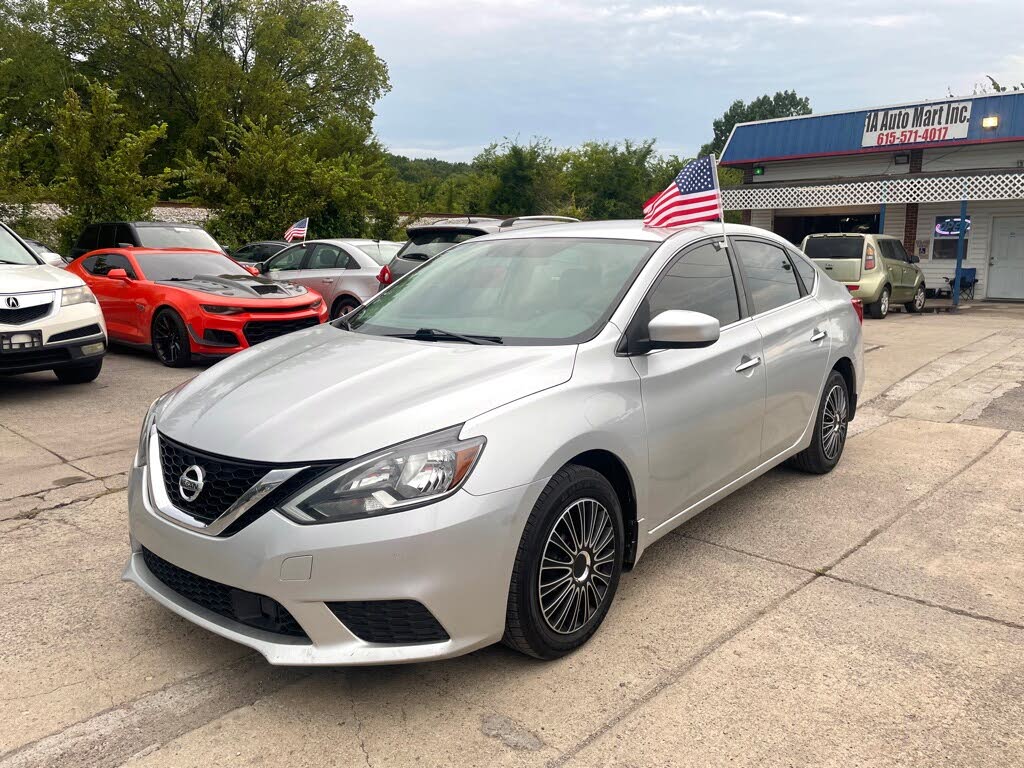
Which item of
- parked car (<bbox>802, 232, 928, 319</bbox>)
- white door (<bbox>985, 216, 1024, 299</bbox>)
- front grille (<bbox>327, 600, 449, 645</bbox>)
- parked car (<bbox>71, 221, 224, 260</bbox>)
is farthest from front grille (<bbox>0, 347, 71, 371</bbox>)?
white door (<bbox>985, 216, 1024, 299</bbox>)

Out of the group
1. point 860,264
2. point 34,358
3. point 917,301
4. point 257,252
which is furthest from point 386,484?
point 917,301

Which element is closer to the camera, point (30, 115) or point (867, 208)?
point (867, 208)

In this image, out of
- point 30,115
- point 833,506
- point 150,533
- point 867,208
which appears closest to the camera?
point 150,533

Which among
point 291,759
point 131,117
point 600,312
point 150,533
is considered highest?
point 131,117

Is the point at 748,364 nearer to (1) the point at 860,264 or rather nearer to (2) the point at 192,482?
(2) the point at 192,482

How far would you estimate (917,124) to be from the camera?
22.6 m

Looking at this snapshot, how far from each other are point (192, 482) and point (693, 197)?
13.2ft

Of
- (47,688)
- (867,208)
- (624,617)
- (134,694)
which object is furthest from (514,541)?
(867,208)

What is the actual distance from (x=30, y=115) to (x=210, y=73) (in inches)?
350

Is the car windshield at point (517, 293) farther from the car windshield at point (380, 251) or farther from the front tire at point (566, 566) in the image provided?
the car windshield at point (380, 251)

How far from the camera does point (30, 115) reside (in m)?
41.8

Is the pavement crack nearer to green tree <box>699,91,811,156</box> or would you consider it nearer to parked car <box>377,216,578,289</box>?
parked car <box>377,216,578,289</box>

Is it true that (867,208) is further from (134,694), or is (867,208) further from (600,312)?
(134,694)

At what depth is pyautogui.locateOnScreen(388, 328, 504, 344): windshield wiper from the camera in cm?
353
